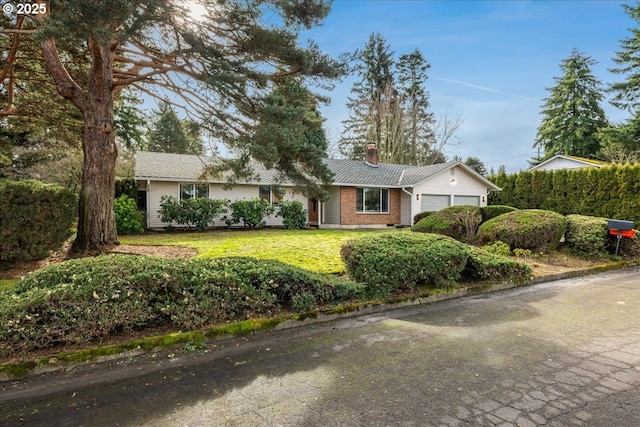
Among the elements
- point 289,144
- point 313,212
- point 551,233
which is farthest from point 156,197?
point 551,233

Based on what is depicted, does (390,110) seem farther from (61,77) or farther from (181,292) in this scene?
(181,292)

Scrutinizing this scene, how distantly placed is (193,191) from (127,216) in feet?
11.3

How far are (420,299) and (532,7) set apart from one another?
8.42 metres

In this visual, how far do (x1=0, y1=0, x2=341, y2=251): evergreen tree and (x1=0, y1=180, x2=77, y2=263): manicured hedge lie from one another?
4.84 ft

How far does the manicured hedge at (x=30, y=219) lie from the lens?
20.8ft

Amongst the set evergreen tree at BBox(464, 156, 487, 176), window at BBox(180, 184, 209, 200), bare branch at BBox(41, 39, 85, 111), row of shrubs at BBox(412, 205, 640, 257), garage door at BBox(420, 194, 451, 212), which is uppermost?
evergreen tree at BBox(464, 156, 487, 176)

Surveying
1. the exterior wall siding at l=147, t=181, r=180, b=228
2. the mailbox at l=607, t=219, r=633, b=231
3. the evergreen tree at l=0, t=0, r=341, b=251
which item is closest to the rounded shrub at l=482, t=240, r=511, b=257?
the mailbox at l=607, t=219, r=633, b=231

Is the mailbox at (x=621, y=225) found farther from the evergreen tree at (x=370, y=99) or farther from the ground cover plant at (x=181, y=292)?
the evergreen tree at (x=370, y=99)

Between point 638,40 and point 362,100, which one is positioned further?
point 362,100

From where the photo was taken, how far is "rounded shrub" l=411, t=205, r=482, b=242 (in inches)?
426

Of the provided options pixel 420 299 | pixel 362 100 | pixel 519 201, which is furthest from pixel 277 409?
pixel 362 100

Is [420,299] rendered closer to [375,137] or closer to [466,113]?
[375,137]

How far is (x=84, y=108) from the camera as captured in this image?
337 inches

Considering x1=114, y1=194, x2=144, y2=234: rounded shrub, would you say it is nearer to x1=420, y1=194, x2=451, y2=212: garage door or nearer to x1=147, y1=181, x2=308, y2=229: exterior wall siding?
x1=147, y1=181, x2=308, y2=229: exterior wall siding
